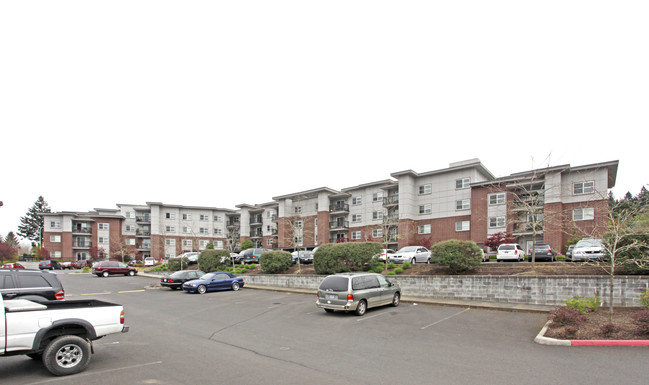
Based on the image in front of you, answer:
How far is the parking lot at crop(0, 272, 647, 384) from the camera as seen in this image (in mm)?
7086

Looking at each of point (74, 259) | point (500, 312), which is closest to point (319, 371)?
point (500, 312)

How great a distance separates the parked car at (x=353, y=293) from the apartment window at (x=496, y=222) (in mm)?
29406

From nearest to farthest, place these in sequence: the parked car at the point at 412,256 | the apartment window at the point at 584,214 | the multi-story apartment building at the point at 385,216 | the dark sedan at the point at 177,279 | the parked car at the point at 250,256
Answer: the dark sedan at the point at 177,279, the parked car at the point at 412,256, the apartment window at the point at 584,214, the multi-story apartment building at the point at 385,216, the parked car at the point at 250,256

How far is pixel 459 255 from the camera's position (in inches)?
781

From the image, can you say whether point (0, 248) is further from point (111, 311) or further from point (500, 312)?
point (500, 312)

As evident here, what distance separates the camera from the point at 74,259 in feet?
231

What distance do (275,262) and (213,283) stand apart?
17.3ft

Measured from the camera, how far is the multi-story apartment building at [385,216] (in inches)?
1411

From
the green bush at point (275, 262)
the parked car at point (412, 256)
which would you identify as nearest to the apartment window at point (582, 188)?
the parked car at point (412, 256)

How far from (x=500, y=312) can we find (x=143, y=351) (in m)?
13.4

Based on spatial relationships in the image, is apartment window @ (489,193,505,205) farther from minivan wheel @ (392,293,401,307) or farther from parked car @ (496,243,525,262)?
minivan wheel @ (392,293,401,307)

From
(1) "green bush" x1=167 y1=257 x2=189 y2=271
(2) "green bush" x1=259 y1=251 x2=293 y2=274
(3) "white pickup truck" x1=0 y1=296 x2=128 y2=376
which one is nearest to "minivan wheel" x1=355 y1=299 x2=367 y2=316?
(3) "white pickup truck" x1=0 y1=296 x2=128 y2=376

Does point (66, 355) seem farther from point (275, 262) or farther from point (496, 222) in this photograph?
point (496, 222)

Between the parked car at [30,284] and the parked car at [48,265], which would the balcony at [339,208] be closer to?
the parked car at [48,265]
